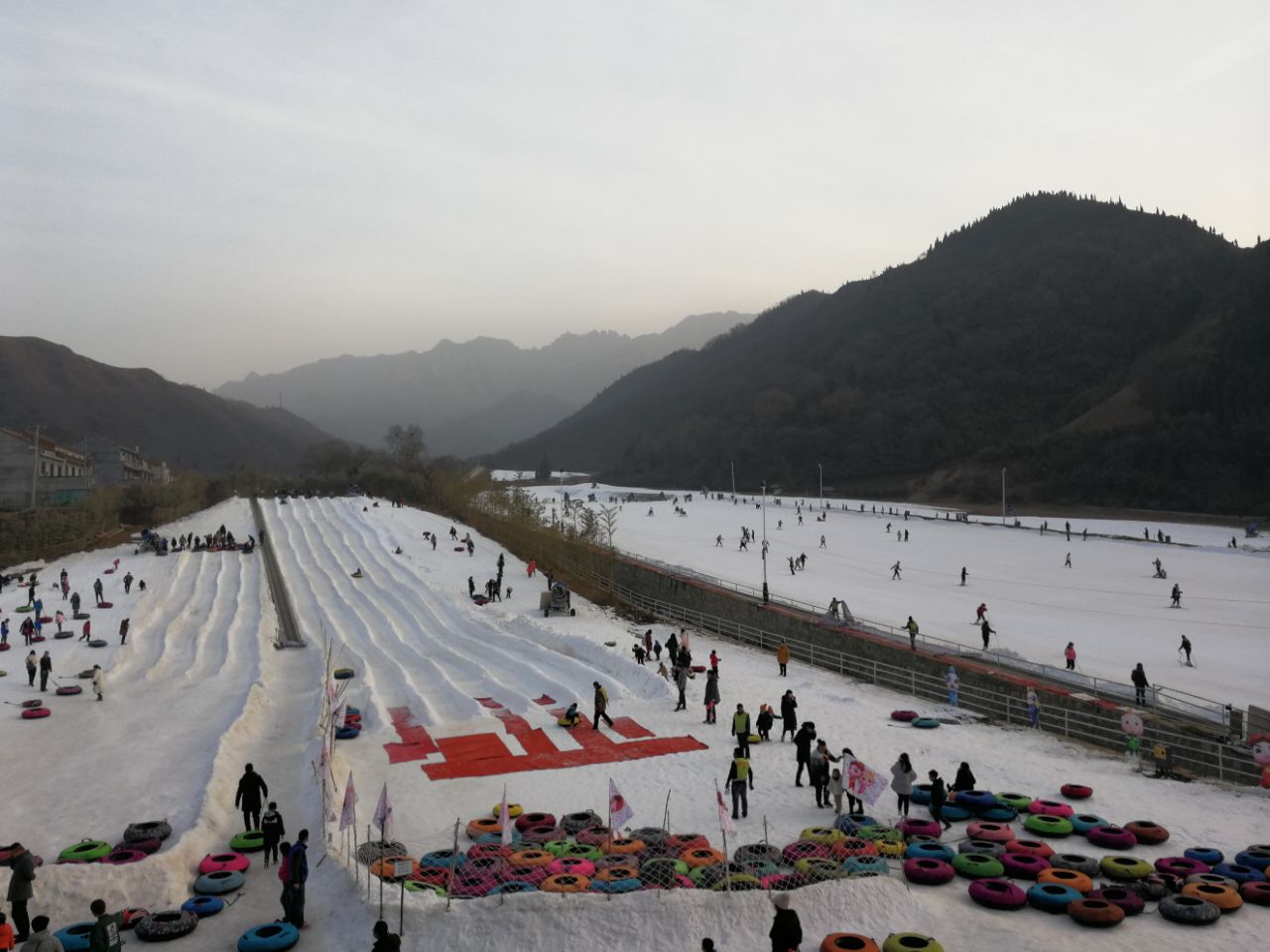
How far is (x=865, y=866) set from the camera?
12.0 metres

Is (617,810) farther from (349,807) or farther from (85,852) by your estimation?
(85,852)

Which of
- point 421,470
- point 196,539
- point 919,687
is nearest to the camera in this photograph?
point 919,687

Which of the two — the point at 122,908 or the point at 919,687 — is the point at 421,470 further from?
the point at 122,908

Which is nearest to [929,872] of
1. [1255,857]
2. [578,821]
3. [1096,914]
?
[1096,914]

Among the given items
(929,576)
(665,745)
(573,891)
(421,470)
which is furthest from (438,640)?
(421,470)

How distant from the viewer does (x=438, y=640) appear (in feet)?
115

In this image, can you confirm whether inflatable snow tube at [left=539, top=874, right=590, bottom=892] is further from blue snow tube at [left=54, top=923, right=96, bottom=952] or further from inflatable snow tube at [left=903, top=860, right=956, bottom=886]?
blue snow tube at [left=54, top=923, right=96, bottom=952]

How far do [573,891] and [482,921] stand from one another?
4.31ft

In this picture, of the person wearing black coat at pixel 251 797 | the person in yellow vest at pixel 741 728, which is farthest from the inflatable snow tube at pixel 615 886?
the person wearing black coat at pixel 251 797

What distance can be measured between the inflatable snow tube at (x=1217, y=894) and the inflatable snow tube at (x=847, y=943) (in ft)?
14.4

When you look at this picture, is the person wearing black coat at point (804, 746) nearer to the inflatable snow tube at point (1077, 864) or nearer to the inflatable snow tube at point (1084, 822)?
the inflatable snow tube at point (1084, 822)

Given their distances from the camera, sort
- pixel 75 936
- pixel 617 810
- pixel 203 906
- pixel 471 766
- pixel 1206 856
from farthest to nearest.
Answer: pixel 471 766 → pixel 1206 856 → pixel 617 810 → pixel 203 906 → pixel 75 936

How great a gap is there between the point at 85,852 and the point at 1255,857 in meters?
16.8

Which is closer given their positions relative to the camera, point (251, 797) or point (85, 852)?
point (85, 852)
